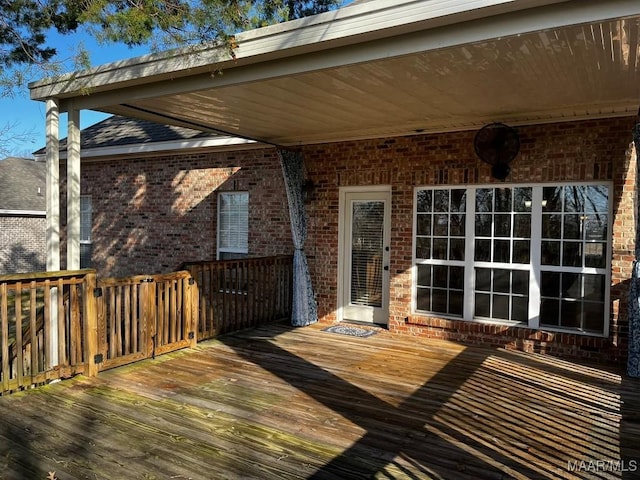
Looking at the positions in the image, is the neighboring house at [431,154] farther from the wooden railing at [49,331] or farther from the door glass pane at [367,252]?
the wooden railing at [49,331]

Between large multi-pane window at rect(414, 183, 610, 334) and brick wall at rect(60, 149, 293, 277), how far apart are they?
2584mm

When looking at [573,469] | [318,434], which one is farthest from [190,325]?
[573,469]

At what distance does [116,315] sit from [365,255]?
12.7ft

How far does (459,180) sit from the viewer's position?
6.75 metres

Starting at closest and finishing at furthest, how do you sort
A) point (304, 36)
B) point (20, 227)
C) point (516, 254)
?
point (304, 36)
point (516, 254)
point (20, 227)

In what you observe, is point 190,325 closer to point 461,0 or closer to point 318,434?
point 318,434

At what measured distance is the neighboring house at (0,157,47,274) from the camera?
58.9 ft

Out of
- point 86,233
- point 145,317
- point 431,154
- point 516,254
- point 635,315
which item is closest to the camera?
point 635,315

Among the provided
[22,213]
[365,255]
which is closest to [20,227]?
[22,213]

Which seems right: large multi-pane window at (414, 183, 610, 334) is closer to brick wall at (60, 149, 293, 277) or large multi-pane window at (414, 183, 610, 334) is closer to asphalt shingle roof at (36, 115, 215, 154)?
brick wall at (60, 149, 293, 277)

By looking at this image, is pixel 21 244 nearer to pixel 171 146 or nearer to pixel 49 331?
pixel 171 146

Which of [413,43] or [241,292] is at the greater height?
[413,43]

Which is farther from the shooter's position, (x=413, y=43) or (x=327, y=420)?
(x=327, y=420)

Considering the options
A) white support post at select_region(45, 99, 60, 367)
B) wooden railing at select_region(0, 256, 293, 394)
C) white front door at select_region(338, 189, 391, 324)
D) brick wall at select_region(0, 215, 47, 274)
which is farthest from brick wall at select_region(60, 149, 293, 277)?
brick wall at select_region(0, 215, 47, 274)
